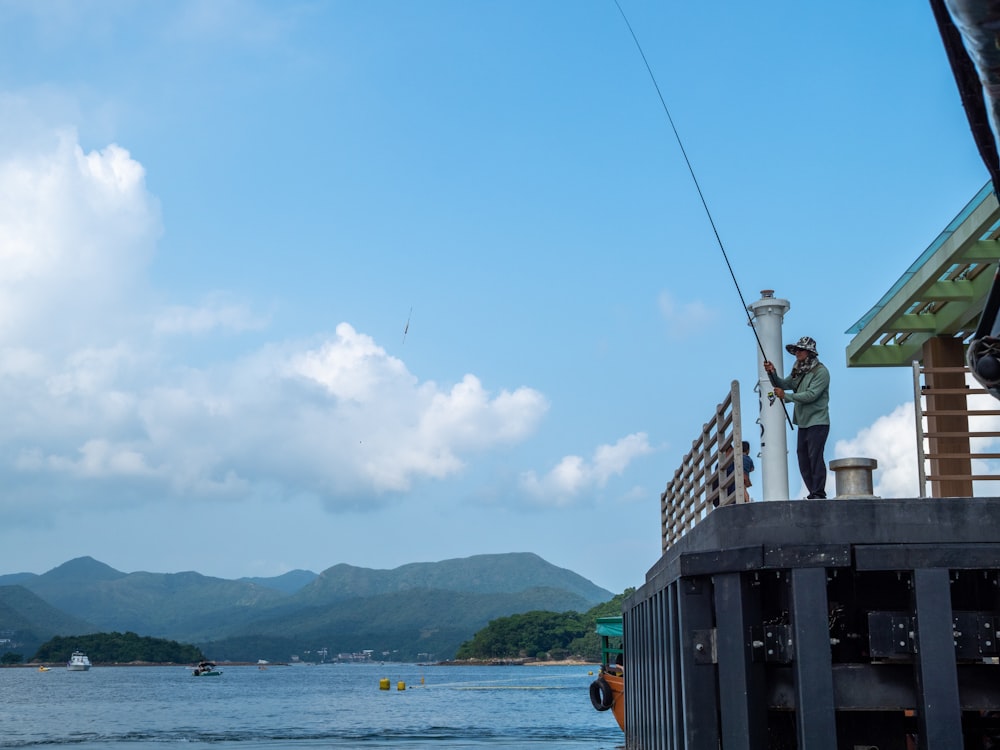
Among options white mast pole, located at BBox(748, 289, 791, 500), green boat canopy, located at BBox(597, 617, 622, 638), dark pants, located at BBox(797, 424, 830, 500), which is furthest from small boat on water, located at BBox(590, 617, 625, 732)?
dark pants, located at BBox(797, 424, 830, 500)

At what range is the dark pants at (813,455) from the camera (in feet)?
31.9

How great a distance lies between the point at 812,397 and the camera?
9.71m

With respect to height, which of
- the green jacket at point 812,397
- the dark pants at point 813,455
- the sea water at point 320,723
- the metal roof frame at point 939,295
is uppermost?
the metal roof frame at point 939,295

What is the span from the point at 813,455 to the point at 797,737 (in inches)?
117

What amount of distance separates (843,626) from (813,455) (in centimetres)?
241

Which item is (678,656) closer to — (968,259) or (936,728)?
(936,728)

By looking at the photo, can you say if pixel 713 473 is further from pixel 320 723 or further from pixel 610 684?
pixel 320 723

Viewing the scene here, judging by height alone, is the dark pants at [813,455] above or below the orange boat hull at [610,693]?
above

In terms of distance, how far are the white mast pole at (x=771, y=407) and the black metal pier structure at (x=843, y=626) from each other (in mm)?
4242

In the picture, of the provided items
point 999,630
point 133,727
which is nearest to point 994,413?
point 999,630

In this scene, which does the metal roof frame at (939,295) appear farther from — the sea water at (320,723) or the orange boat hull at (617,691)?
the sea water at (320,723)

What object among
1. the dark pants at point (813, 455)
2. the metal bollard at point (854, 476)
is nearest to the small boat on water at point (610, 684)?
the dark pants at point (813, 455)

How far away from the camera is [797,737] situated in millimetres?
7434

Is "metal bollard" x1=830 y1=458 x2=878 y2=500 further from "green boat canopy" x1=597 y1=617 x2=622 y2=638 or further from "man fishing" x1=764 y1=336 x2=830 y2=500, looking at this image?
"green boat canopy" x1=597 y1=617 x2=622 y2=638
